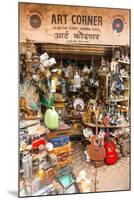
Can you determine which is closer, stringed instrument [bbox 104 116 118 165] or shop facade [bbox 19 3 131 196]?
shop facade [bbox 19 3 131 196]

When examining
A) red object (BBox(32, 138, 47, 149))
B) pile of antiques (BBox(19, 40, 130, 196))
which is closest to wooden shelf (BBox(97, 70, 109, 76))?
pile of antiques (BBox(19, 40, 130, 196))

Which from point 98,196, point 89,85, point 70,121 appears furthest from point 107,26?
point 98,196

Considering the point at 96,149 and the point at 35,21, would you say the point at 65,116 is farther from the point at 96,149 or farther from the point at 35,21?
the point at 35,21

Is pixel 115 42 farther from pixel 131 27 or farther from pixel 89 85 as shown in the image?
pixel 89 85

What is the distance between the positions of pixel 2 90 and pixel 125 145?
0.68 m

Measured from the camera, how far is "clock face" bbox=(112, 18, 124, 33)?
→ 1.87m

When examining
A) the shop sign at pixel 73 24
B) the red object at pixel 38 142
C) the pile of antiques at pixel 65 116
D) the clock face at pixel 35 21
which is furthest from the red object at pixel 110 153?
the clock face at pixel 35 21

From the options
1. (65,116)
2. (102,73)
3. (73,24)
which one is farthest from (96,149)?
(73,24)

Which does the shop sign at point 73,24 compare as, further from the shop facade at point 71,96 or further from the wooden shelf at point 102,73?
the wooden shelf at point 102,73

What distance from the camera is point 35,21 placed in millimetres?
1765

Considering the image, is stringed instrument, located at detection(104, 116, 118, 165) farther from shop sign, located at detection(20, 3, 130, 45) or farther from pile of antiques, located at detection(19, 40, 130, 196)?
shop sign, located at detection(20, 3, 130, 45)

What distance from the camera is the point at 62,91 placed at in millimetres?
1808

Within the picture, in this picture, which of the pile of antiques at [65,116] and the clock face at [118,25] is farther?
the clock face at [118,25]

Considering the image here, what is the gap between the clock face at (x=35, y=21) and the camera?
5.77 ft
